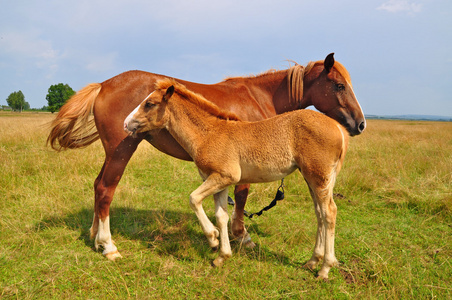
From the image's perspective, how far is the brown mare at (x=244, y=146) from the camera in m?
3.09

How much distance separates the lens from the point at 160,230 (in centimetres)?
445

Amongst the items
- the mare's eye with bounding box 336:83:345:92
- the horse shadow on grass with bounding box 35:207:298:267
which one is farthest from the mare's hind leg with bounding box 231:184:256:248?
the mare's eye with bounding box 336:83:345:92

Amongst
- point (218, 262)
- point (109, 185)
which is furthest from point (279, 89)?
point (109, 185)

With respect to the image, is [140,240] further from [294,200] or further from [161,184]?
[294,200]

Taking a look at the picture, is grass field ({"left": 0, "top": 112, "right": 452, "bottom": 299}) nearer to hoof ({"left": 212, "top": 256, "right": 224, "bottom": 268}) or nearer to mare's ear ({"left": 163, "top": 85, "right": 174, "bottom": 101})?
hoof ({"left": 212, "top": 256, "right": 224, "bottom": 268})

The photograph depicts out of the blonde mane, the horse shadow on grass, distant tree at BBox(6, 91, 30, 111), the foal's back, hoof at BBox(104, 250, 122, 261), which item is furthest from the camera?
distant tree at BBox(6, 91, 30, 111)

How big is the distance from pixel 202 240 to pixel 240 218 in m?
0.68

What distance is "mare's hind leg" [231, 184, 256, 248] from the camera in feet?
13.6

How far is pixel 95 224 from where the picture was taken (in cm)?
418

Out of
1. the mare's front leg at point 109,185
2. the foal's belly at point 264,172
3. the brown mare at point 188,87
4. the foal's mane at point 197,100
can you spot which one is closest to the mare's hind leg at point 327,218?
the foal's belly at point 264,172

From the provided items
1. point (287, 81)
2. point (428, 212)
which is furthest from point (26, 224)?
point (428, 212)

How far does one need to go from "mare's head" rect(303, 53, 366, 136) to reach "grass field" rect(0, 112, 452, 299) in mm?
1795

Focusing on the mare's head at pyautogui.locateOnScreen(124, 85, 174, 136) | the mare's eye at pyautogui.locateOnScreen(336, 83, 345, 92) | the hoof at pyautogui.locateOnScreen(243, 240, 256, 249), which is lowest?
the hoof at pyautogui.locateOnScreen(243, 240, 256, 249)

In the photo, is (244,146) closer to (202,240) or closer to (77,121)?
(202,240)
